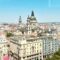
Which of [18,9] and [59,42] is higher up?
[18,9]

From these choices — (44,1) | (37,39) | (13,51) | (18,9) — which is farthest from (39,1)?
(13,51)

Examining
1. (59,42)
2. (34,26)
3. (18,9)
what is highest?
(18,9)

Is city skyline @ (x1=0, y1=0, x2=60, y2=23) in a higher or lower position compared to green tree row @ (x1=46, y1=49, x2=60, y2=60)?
higher

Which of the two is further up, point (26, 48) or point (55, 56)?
point (26, 48)

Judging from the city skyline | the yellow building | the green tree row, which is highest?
the city skyline

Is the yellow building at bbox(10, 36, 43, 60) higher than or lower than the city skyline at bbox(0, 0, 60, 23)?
lower

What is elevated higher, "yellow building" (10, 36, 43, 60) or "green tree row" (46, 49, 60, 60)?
"yellow building" (10, 36, 43, 60)

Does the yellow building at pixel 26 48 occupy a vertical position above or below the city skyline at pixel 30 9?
below

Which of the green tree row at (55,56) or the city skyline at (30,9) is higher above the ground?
the city skyline at (30,9)

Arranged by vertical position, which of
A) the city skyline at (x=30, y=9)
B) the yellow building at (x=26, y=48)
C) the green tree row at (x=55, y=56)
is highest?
the city skyline at (x=30, y=9)

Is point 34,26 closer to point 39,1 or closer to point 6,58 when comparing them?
point 39,1

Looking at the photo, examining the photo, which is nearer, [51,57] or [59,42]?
[51,57]
